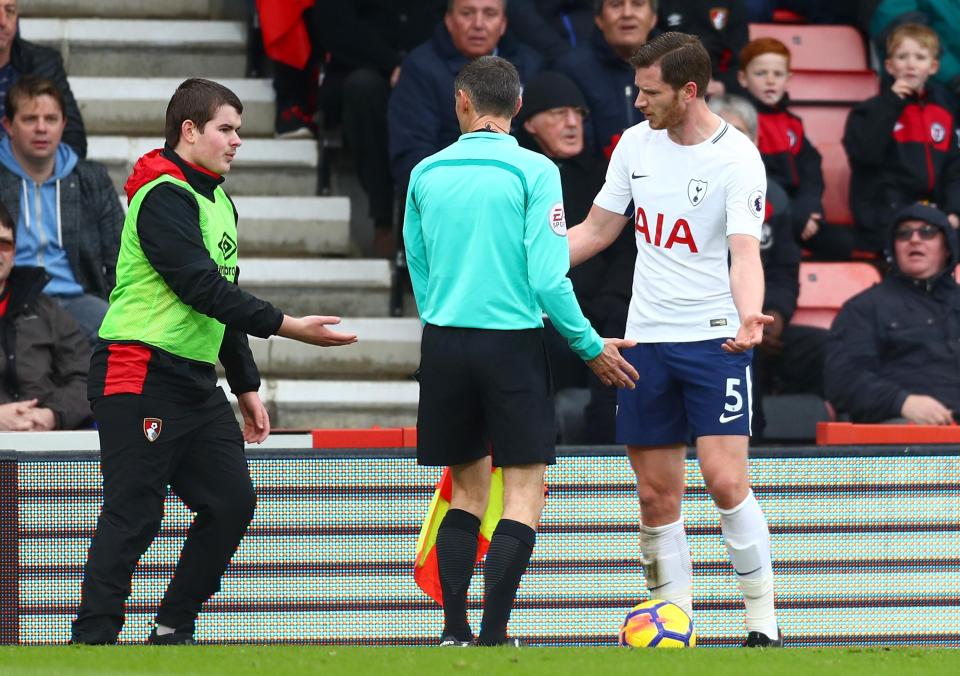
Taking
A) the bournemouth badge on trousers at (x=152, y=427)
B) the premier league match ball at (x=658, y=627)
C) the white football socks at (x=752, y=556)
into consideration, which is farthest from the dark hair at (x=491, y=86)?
the premier league match ball at (x=658, y=627)

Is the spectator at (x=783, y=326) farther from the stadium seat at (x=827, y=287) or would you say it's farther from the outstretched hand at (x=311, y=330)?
the outstretched hand at (x=311, y=330)

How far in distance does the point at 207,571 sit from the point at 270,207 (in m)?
4.24

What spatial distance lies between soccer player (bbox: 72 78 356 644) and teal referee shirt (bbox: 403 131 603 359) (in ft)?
1.44

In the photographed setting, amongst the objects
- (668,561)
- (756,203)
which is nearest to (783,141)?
(756,203)

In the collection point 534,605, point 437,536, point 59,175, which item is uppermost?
point 59,175

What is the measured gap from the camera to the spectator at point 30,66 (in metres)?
9.18

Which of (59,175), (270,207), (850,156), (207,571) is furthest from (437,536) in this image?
(850,156)

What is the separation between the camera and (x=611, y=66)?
945cm

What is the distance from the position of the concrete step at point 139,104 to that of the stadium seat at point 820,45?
3.38m

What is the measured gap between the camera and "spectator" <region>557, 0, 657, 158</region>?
367 inches

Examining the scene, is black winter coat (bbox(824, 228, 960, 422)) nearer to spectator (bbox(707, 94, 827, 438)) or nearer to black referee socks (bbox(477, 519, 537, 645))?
spectator (bbox(707, 94, 827, 438))

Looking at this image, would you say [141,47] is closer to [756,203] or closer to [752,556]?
[756,203]

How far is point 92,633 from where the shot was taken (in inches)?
227

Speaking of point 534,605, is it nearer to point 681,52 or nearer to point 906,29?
point 681,52
